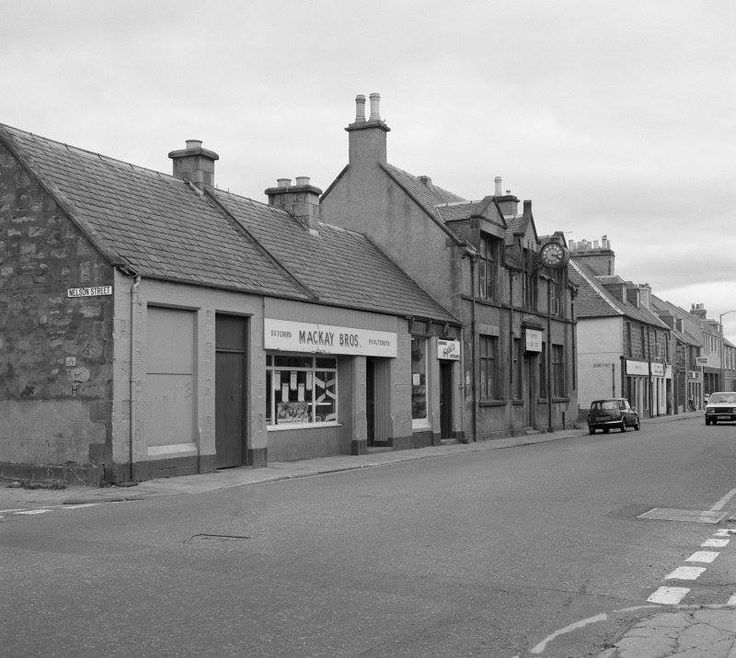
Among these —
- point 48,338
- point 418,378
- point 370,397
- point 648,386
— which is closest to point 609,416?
point 418,378

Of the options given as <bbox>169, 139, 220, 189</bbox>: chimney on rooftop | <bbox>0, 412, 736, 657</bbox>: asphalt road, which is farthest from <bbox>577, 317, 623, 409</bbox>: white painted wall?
<bbox>0, 412, 736, 657</bbox>: asphalt road

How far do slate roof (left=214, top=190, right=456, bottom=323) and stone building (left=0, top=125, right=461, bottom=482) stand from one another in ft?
0.44

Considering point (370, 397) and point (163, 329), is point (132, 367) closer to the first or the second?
point (163, 329)

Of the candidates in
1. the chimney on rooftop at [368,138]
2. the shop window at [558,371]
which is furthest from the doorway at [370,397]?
the shop window at [558,371]

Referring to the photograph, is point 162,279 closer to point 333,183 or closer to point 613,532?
point 613,532

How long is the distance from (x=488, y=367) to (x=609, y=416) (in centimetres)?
840

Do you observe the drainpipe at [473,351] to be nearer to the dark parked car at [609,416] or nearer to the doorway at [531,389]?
the doorway at [531,389]

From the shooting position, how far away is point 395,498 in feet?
46.6

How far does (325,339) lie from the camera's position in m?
23.4

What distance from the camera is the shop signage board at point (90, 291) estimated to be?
672 inches

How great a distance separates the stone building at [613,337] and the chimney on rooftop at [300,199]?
25.3 metres

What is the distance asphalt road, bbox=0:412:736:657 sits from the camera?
244 inches

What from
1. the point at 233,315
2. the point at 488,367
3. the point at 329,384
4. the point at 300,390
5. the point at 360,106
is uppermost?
the point at 360,106

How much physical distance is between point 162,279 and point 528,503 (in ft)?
27.7
